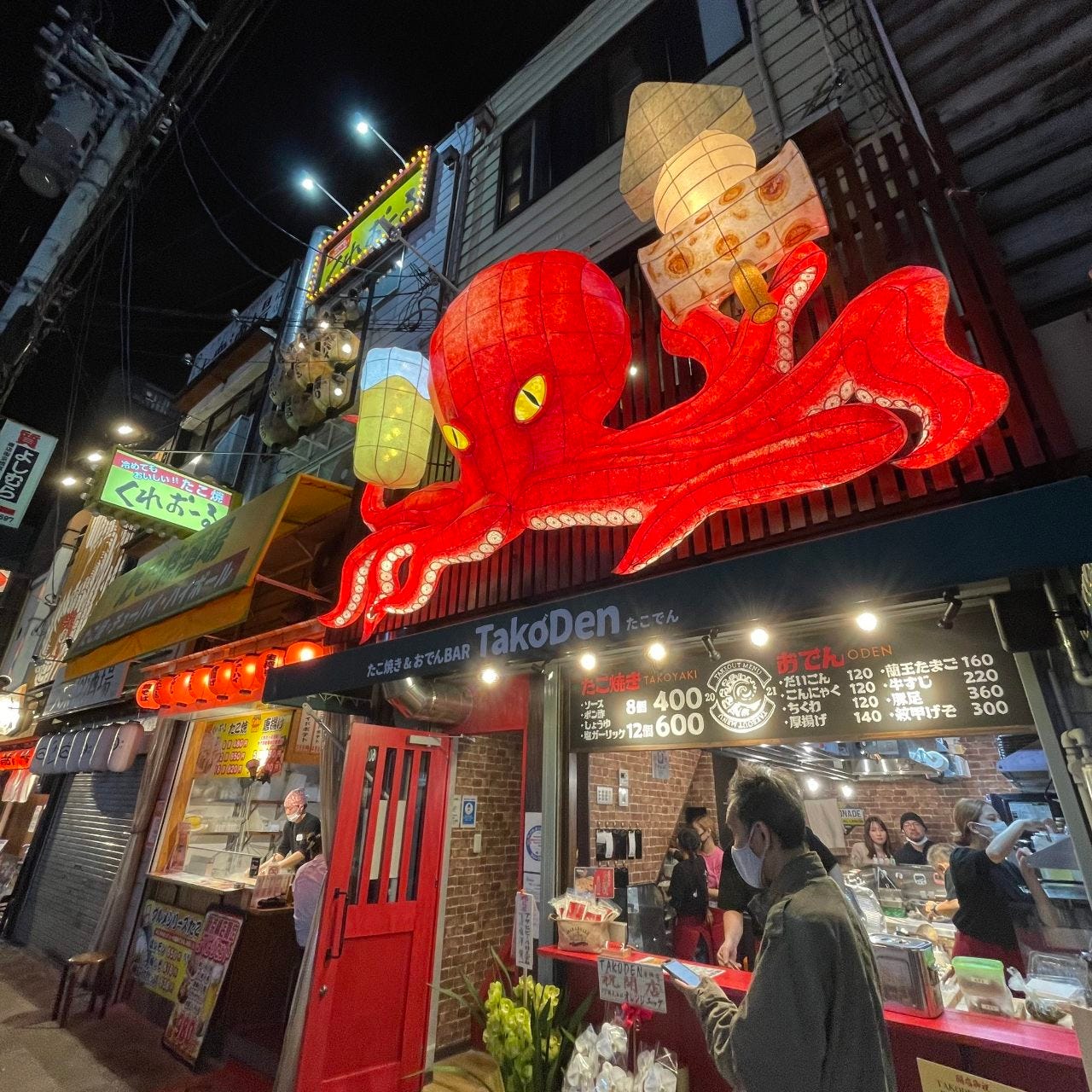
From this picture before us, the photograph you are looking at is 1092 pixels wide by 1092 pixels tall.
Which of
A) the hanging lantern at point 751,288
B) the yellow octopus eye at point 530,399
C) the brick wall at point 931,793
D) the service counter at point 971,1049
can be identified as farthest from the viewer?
the brick wall at point 931,793

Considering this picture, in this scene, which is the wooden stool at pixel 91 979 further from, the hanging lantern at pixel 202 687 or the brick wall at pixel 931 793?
the brick wall at pixel 931 793

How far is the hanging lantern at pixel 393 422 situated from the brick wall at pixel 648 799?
3.49 metres

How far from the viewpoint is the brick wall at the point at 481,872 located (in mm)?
6285

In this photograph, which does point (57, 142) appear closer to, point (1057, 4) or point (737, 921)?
point (1057, 4)

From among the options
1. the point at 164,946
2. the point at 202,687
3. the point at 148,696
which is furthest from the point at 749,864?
the point at 148,696

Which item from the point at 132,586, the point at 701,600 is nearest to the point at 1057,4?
the point at 701,600

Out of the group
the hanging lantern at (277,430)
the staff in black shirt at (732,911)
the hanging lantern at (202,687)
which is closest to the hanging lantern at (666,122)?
the staff in black shirt at (732,911)

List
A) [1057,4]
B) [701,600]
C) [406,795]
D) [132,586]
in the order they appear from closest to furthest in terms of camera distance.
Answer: [701,600] < [1057,4] < [406,795] < [132,586]

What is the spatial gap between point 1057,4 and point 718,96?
8.04ft

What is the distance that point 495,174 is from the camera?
919 centimetres

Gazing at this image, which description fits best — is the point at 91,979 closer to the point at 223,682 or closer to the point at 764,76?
the point at 223,682

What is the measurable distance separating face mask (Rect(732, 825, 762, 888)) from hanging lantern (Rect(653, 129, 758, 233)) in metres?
4.16

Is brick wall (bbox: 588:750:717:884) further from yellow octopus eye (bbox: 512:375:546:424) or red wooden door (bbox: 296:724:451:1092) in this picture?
yellow octopus eye (bbox: 512:375:546:424)

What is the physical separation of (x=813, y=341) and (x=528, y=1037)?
15.5ft
